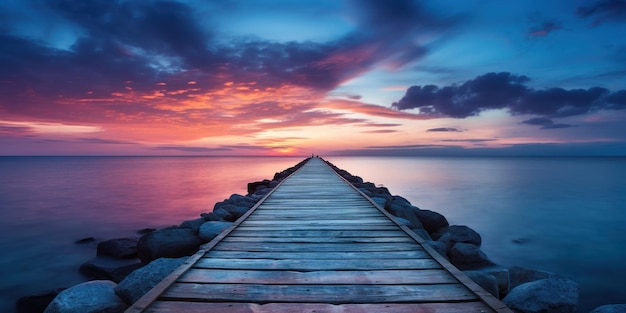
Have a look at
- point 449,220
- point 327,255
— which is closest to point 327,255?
point 327,255

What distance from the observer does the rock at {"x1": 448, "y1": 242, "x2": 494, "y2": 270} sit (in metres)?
6.59

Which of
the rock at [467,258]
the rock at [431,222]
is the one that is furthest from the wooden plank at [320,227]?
the rock at [431,222]

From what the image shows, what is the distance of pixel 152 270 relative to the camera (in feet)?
12.9

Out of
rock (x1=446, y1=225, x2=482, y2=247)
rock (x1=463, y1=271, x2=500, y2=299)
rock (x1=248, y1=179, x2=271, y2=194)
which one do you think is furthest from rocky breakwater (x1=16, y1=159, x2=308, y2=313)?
rock (x1=248, y1=179, x2=271, y2=194)

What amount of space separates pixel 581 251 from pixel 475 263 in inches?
242

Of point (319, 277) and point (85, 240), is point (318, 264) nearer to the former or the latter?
point (319, 277)

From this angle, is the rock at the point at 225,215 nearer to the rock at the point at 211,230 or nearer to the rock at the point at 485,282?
the rock at the point at 211,230

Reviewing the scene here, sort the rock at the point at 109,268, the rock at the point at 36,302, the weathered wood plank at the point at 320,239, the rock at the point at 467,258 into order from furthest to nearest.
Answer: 1. the rock at the point at 109,268
2. the rock at the point at 467,258
3. the rock at the point at 36,302
4. the weathered wood plank at the point at 320,239

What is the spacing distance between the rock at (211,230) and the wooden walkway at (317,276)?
1.17 metres

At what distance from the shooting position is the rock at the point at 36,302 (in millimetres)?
5633

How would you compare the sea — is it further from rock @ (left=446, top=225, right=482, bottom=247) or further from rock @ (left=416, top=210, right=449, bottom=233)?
rock @ (left=416, top=210, right=449, bottom=233)

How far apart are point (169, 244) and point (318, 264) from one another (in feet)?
14.1

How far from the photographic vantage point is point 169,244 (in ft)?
22.4

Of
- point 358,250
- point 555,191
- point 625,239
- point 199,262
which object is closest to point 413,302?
point 358,250
